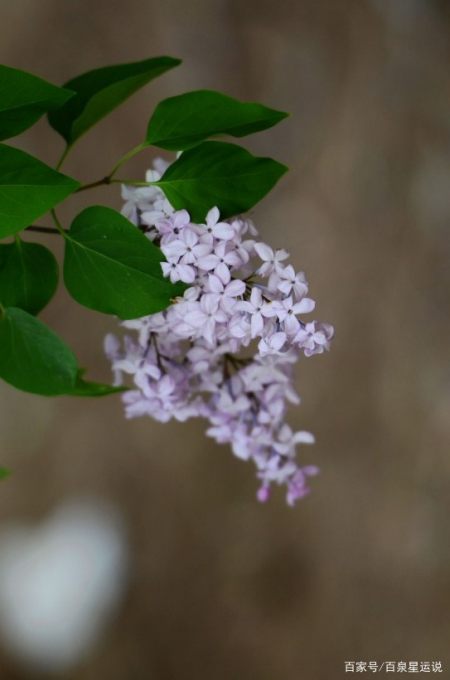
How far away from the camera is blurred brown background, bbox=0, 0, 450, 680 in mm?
1413

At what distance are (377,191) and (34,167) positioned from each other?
115 centimetres

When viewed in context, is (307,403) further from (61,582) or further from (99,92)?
(99,92)

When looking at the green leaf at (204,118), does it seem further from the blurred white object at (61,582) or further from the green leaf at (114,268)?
the blurred white object at (61,582)

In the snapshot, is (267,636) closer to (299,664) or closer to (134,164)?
(299,664)

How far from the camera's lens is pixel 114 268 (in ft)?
1.56

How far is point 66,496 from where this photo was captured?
143 centimetres

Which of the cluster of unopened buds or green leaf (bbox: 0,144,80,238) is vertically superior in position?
green leaf (bbox: 0,144,80,238)

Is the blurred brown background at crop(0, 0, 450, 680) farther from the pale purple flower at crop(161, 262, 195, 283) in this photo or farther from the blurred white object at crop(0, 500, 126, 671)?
the pale purple flower at crop(161, 262, 195, 283)

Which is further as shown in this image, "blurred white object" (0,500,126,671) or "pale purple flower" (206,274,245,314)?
"blurred white object" (0,500,126,671)

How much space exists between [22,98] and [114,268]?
0.35 feet

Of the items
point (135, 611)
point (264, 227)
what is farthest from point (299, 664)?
point (264, 227)

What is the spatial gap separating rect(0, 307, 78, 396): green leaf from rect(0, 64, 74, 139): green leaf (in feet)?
0.35

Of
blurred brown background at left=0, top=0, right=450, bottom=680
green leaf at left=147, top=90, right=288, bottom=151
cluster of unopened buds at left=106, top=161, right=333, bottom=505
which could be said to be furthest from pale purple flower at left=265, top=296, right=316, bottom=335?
blurred brown background at left=0, top=0, right=450, bottom=680

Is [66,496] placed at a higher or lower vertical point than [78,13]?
lower
